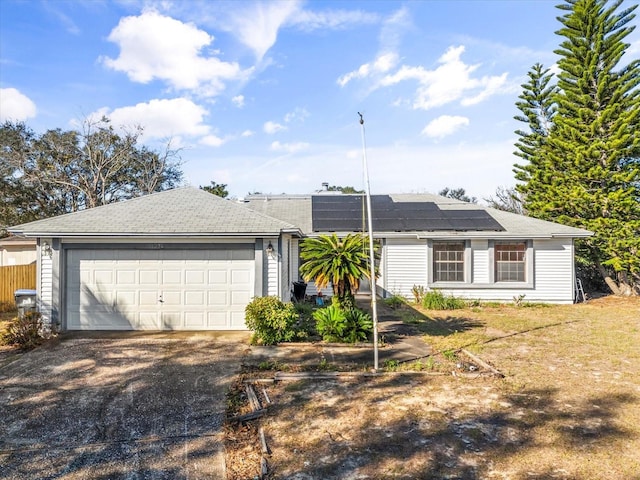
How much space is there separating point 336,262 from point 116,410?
4.79 m

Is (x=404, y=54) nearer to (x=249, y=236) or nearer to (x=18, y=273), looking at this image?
(x=249, y=236)

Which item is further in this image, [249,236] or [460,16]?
[460,16]

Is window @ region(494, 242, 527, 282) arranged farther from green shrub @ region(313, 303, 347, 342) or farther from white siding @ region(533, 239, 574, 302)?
green shrub @ region(313, 303, 347, 342)

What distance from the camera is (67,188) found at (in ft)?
91.2

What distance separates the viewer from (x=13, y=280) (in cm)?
1308

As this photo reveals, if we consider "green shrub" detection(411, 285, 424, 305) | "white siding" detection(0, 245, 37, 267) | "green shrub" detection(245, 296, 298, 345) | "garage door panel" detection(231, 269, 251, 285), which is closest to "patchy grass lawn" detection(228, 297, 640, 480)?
"green shrub" detection(245, 296, 298, 345)

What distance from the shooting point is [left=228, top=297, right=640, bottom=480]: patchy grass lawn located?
3.75 meters

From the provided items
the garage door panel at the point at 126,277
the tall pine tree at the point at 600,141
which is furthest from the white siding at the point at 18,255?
the tall pine tree at the point at 600,141

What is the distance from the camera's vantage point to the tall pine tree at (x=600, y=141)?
1603cm

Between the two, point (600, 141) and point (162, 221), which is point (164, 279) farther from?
point (600, 141)

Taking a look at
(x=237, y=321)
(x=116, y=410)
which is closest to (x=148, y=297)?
(x=237, y=321)

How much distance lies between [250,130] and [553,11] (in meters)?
16.4

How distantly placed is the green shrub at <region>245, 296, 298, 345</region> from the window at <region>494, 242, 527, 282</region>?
10083mm

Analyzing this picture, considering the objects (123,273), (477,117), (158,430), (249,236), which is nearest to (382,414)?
(158,430)
